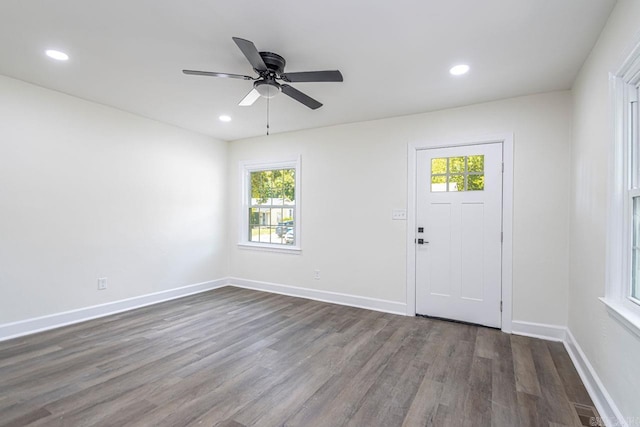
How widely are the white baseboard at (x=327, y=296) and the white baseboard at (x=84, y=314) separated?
0.80 metres

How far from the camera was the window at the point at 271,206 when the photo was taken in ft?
16.0

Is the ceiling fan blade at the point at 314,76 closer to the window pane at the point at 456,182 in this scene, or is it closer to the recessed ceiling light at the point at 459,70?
the recessed ceiling light at the point at 459,70

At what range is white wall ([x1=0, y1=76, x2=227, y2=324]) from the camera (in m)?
3.03

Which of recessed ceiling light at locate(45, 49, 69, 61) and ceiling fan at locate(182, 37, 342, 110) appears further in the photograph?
recessed ceiling light at locate(45, 49, 69, 61)

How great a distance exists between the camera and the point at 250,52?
6.57ft

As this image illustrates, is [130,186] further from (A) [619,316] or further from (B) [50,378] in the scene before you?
(A) [619,316]

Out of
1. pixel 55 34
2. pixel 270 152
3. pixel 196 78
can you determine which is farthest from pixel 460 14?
pixel 270 152

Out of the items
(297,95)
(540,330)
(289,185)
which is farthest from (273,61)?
(540,330)

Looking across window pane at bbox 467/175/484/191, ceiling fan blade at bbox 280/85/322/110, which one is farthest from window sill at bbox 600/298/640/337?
ceiling fan blade at bbox 280/85/322/110

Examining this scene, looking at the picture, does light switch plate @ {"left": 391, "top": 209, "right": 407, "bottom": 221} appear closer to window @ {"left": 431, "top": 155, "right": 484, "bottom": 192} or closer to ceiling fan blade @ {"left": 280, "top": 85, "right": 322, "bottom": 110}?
window @ {"left": 431, "top": 155, "right": 484, "bottom": 192}

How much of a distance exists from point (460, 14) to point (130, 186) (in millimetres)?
4007

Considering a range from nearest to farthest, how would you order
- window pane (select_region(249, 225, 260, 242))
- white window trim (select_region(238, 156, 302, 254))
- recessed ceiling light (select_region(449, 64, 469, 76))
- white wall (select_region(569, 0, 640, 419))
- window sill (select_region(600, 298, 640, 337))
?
1. window sill (select_region(600, 298, 640, 337))
2. white wall (select_region(569, 0, 640, 419))
3. recessed ceiling light (select_region(449, 64, 469, 76))
4. white window trim (select_region(238, 156, 302, 254))
5. window pane (select_region(249, 225, 260, 242))

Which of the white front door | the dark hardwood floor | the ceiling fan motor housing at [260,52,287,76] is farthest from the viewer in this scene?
the white front door

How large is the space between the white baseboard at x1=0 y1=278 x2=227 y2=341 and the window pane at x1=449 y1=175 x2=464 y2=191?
156 inches
